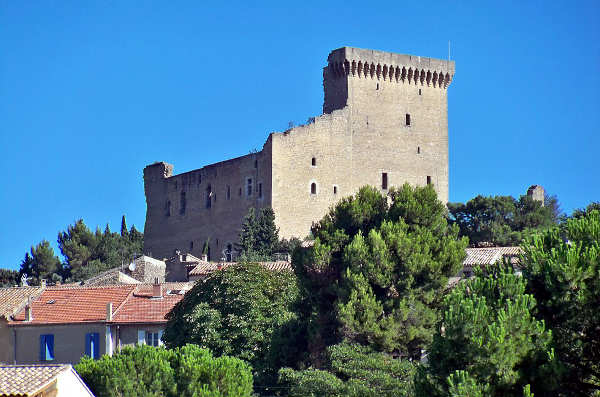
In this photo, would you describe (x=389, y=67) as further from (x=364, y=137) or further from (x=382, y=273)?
(x=382, y=273)

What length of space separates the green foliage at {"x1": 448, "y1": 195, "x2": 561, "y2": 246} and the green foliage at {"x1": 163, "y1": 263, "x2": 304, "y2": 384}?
28401 mm

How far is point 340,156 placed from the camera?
218 ft

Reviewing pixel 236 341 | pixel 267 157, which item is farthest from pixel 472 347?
pixel 267 157

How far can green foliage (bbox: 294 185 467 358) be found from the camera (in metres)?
34.2

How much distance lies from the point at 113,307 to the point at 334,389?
50.1 feet

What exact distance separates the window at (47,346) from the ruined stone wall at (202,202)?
22.6 m

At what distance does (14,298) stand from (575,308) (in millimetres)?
28197

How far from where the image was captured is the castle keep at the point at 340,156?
215ft

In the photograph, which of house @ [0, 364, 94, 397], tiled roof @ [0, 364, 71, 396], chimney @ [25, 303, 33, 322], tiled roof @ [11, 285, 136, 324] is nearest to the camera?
tiled roof @ [0, 364, 71, 396]

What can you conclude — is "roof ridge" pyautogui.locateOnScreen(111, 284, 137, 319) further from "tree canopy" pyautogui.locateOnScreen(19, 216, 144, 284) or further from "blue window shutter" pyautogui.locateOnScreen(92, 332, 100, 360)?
"tree canopy" pyautogui.locateOnScreen(19, 216, 144, 284)

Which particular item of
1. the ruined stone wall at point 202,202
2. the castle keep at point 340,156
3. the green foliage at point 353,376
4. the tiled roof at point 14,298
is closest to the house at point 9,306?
the tiled roof at point 14,298

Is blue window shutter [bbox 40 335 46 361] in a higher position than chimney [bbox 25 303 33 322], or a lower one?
lower

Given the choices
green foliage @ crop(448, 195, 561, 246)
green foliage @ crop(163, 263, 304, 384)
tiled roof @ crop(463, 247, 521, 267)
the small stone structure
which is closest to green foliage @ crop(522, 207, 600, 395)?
green foliage @ crop(163, 263, 304, 384)

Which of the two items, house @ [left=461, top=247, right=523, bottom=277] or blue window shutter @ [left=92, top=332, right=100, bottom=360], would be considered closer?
blue window shutter @ [left=92, top=332, right=100, bottom=360]
